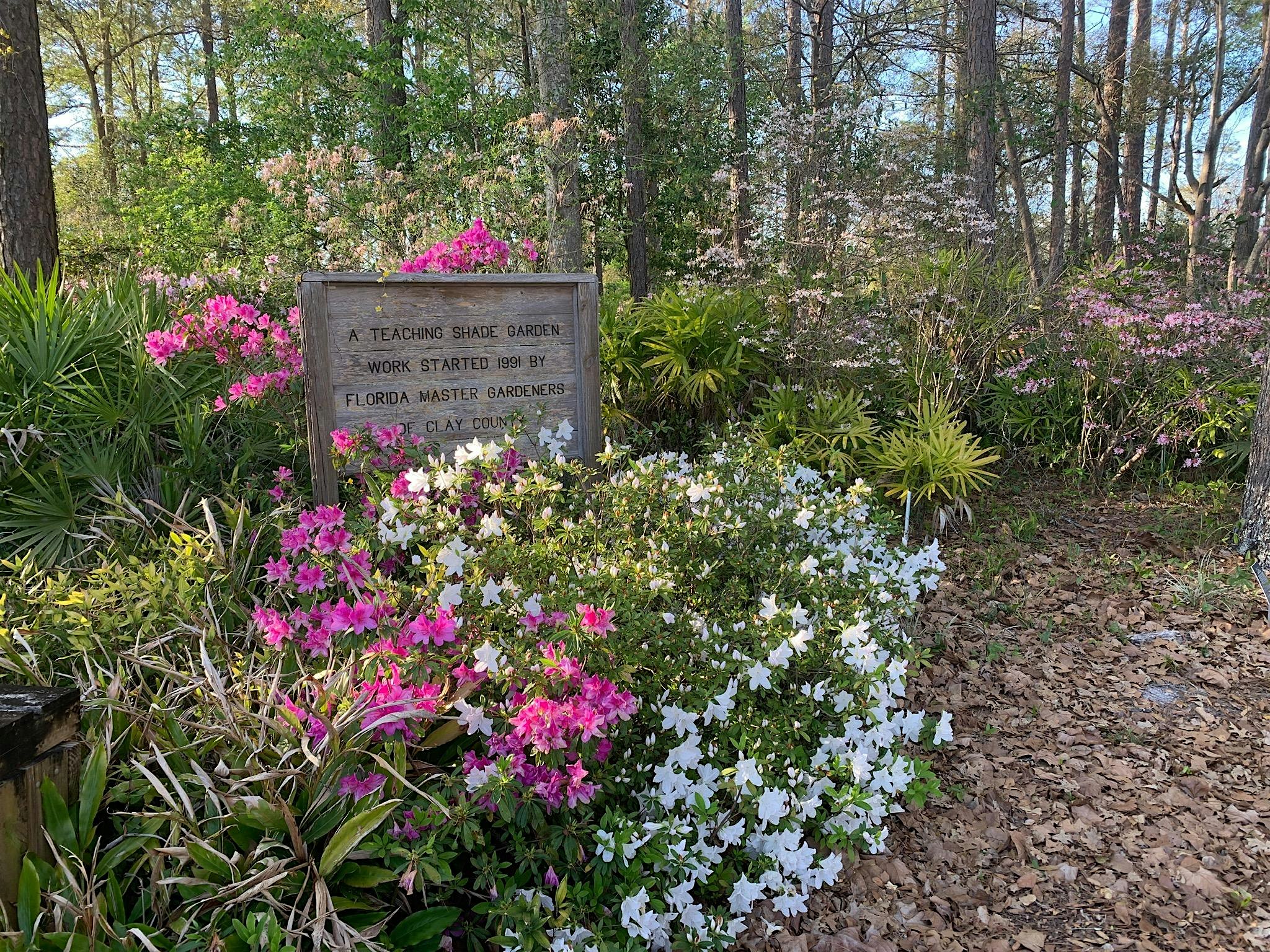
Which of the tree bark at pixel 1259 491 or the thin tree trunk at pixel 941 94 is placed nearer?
the tree bark at pixel 1259 491

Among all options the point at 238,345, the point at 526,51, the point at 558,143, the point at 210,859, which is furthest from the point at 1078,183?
the point at 210,859

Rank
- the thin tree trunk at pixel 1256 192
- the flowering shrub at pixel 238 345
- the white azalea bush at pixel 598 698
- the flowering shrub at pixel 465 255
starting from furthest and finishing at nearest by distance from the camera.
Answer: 1. the thin tree trunk at pixel 1256 192
2. the flowering shrub at pixel 465 255
3. the flowering shrub at pixel 238 345
4. the white azalea bush at pixel 598 698

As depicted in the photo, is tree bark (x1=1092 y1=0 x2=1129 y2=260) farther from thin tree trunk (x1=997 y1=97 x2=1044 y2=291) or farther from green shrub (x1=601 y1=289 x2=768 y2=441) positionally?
green shrub (x1=601 y1=289 x2=768 y2=441)

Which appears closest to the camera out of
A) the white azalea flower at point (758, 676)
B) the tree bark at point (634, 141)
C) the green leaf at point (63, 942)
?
the green leaf at point (63, 942)

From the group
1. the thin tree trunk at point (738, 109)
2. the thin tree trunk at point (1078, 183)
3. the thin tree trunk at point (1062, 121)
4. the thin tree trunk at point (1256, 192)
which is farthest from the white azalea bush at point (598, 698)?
the thin tree trunk at point (1078, 183)

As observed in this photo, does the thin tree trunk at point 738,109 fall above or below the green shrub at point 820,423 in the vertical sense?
above

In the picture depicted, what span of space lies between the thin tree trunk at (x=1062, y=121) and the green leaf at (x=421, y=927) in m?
9.84

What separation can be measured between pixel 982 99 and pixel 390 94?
7894 mm

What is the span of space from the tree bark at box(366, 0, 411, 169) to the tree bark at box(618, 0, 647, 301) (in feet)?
10.2

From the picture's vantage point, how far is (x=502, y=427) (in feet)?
12.8

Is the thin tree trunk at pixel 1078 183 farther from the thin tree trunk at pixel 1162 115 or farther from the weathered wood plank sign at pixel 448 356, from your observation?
the weathered wood plank sign at pixel 448 356

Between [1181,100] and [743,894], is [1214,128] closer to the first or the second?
[1181,100]

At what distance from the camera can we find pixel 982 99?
347 inches

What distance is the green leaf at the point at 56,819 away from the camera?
67.5 inches
